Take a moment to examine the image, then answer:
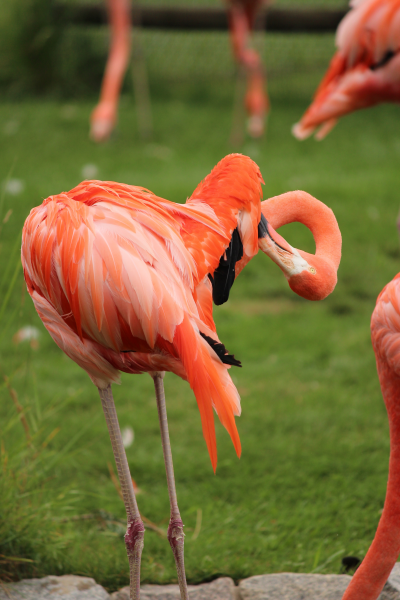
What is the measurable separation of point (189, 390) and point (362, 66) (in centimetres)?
170

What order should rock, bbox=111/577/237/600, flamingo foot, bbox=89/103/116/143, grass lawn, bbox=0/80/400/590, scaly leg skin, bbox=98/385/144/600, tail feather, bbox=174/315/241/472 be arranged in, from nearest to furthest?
tail feather, bbox=174/315/241/472 → scaly leg skin, bbox=98/385/144/600 → rock, bbox=111/577/237/600 → grass lawn, bbox=0/80/400/590 → flamingo foot, bbox=89/103/116/143

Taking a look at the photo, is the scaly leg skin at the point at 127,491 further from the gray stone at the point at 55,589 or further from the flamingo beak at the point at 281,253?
the flamingo beak at the point at 281,253

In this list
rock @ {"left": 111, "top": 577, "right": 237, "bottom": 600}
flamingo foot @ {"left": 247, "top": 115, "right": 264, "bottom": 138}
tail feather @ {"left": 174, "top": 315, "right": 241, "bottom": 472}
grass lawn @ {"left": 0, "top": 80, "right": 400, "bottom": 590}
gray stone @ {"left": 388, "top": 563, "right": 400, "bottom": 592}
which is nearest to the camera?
tail feather @ {"left": 174, "top": 315, "right": 241, "bottom": 472}

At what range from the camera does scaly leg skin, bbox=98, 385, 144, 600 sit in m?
1.43

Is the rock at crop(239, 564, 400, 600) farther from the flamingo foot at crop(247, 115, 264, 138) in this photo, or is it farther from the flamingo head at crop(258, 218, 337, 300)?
the flamingo foot at crop(247, 115, 264, 138)

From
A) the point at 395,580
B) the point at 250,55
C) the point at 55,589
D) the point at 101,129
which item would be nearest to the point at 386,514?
the point at 395,580

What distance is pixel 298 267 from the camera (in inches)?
57.8

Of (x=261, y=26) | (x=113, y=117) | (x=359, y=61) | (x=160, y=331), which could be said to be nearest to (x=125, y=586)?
(x=160, y=331)

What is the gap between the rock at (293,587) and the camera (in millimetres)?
1749

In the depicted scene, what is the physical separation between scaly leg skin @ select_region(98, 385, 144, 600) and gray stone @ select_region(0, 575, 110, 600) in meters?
0.29

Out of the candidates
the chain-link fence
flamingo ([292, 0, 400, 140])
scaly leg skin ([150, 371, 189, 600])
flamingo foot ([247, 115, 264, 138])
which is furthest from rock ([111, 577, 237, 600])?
the chain-link fence

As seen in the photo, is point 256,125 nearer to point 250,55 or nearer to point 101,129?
point 250,55

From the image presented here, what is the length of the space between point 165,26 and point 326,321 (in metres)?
4.57

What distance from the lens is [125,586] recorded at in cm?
190
